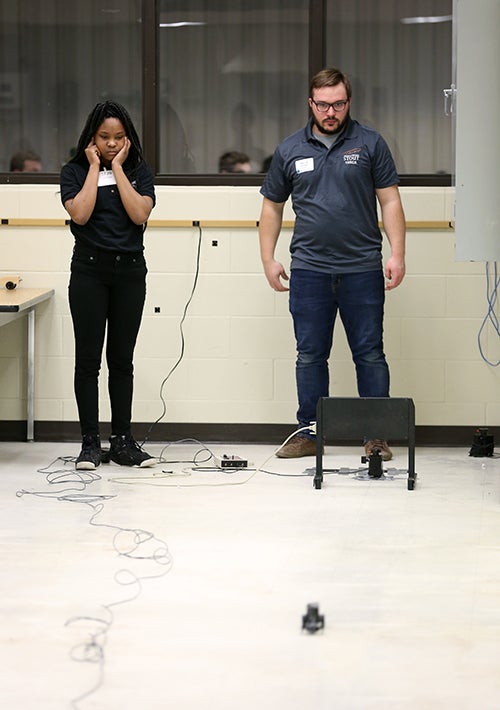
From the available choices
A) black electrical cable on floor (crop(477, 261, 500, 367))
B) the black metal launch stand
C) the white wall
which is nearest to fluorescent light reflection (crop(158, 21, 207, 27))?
the white wall

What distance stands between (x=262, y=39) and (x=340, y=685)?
13.0 ft

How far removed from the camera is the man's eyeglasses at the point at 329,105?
5.04 meters

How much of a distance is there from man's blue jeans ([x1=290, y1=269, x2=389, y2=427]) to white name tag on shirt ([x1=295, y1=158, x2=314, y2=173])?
43cm

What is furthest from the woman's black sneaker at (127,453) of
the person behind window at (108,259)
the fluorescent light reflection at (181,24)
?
the fluorescent light reflection at (181,24)

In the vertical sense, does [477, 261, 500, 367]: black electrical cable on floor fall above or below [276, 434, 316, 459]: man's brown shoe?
above

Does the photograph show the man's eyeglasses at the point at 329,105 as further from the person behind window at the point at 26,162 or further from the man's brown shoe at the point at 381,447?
the person behind window at the point at 26,162

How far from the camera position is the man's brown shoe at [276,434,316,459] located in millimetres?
5340

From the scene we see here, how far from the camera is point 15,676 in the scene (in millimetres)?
2584

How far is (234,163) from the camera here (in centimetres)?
583

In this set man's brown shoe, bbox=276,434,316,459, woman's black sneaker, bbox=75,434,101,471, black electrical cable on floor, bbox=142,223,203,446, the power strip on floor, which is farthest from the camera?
black electrical cable on floor, bbox=142,223,203,446

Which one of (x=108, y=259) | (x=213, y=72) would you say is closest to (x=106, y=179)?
(x=108, y=259)

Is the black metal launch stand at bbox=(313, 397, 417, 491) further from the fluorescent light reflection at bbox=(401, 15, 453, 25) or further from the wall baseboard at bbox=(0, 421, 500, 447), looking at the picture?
the fluorescent light reflection at bbox=(401, 15, 453, 25)

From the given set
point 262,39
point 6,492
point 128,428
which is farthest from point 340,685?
point 262,39

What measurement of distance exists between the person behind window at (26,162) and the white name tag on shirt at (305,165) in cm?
142
